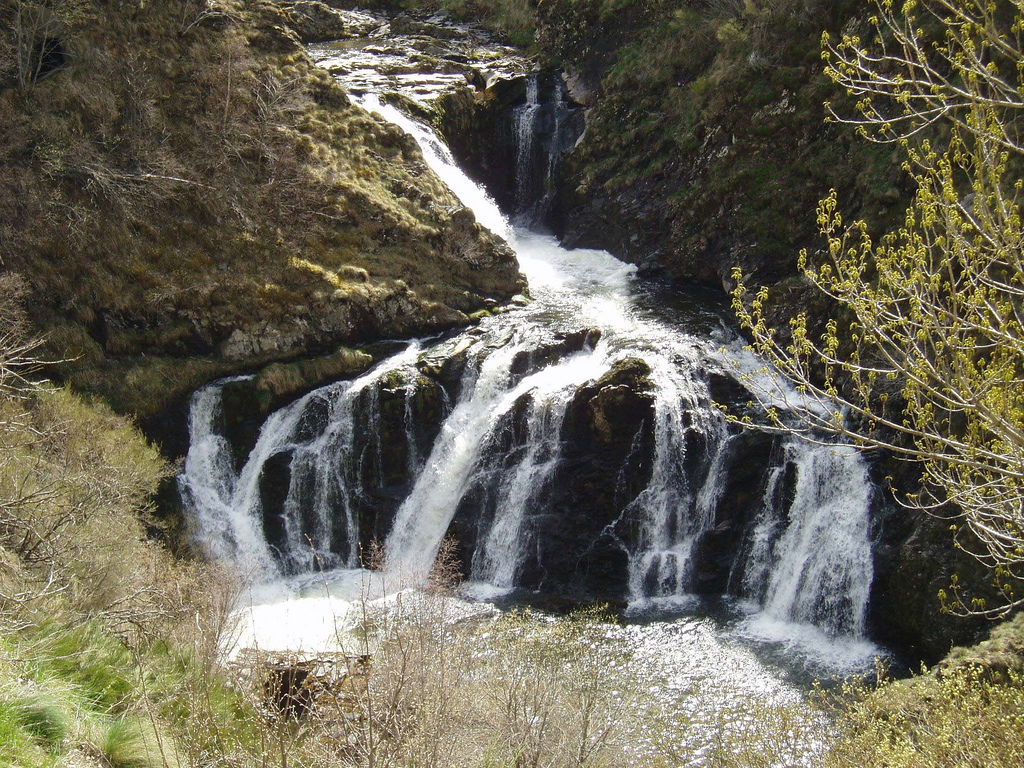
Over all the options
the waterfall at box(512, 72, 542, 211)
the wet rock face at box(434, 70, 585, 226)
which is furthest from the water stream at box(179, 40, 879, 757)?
the waterfall at box(512, 72, 542, 211)

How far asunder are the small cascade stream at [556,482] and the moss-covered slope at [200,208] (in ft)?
6.48

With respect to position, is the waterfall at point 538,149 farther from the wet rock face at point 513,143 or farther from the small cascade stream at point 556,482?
the small cascade stream at point 556,482

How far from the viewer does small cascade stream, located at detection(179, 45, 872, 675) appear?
16781mm

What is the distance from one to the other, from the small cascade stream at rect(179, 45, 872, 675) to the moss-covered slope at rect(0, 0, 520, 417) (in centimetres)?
198

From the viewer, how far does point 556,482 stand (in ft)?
60.4

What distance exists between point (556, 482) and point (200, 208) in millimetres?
13010

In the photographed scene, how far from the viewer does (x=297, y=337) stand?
70.1ft

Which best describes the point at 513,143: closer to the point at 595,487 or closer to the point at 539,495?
the point at 539,495

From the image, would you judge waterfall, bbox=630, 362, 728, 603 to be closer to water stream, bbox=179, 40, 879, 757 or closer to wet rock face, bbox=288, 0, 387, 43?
water stream, bbox=179, 40, 879, 757

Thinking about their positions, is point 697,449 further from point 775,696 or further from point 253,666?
point 253,666

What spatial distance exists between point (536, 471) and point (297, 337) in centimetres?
767

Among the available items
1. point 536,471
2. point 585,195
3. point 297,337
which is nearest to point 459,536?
point 536,471

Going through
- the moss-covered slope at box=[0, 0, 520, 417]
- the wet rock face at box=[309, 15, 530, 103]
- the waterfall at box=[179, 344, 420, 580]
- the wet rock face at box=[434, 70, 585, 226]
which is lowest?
the waterfall at box=[179, 344, 420, 580]

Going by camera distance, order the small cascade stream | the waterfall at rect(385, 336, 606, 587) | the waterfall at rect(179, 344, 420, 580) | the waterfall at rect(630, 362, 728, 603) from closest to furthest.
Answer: the small cascade stream
the waterfall at rect(630, 362, 728, 603)
the waterfall at rect(385, 336, 606, 587)
the waterfall at rect(179, 344, 420, 580)
